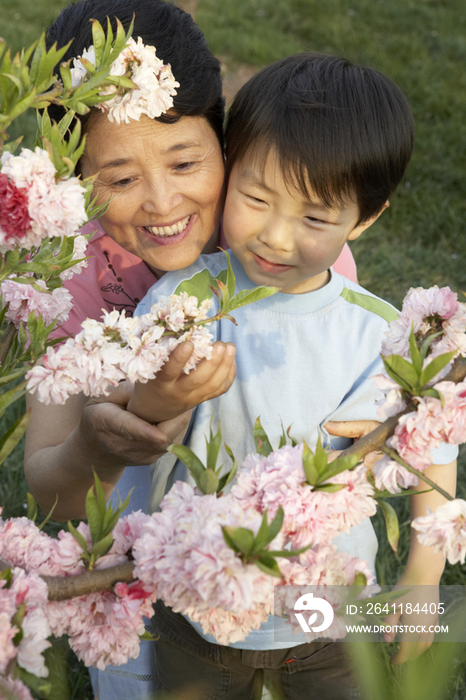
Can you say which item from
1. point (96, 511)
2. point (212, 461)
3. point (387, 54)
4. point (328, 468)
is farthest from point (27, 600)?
point (387, 54)

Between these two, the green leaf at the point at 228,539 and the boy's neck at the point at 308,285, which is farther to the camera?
the boy's neck at the point at 308,285

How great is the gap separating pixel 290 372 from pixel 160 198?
0.52 metres

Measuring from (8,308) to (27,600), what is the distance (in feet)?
1.70

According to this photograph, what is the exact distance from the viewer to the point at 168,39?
1503mm

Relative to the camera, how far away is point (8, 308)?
1.08m

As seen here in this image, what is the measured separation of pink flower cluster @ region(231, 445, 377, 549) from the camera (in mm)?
803

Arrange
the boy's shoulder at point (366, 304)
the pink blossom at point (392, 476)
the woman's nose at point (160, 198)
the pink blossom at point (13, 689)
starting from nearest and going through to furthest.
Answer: the pink blossom at point (13, 689) < the pink blossom at point (392, 476) < the woman's nose at point (160, 198) < the boy's shoulder at point (366, 304)

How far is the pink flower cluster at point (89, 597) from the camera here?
0.85 m

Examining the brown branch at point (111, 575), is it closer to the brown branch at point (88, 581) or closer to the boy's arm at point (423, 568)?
the brown branch at point (88, 581)

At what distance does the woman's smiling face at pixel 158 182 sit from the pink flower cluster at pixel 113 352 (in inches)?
23.3

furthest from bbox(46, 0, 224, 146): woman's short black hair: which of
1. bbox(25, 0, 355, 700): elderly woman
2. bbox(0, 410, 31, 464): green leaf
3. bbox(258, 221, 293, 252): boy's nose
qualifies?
bbox(0, 410, 31, 464): green leaf

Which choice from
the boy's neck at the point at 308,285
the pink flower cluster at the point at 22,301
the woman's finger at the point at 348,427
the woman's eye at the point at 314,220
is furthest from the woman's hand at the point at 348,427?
the pink flower cluster at the point at 22,301

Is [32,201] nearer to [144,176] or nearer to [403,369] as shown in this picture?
[403,369]

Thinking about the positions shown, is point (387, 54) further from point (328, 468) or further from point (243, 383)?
point (328, 468)
